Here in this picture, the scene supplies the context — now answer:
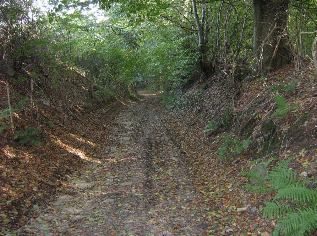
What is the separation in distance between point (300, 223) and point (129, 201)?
3.56 metres

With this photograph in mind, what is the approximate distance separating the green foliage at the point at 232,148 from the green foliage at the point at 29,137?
4619mm

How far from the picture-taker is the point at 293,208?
5320 mm

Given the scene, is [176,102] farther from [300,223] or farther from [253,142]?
[300,223]

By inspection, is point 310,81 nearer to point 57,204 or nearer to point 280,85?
point 280,85

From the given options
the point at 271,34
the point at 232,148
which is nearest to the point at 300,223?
the point at 232,148

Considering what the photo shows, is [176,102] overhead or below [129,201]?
below

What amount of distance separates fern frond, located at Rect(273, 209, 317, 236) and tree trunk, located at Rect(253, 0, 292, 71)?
25.7 feet

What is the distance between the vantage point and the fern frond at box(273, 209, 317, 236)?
4.62 m

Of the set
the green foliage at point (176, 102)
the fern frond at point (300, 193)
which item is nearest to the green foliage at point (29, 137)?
the fern frond at point (300, 193)

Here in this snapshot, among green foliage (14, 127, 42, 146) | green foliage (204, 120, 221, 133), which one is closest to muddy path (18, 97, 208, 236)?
green foliage (204, 120, 221, 133)

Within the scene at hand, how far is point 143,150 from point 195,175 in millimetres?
2833

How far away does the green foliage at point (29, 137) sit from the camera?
952cm

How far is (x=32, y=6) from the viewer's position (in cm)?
1358

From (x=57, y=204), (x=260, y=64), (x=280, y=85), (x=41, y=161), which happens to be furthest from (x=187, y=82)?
(x=57, y=204)
